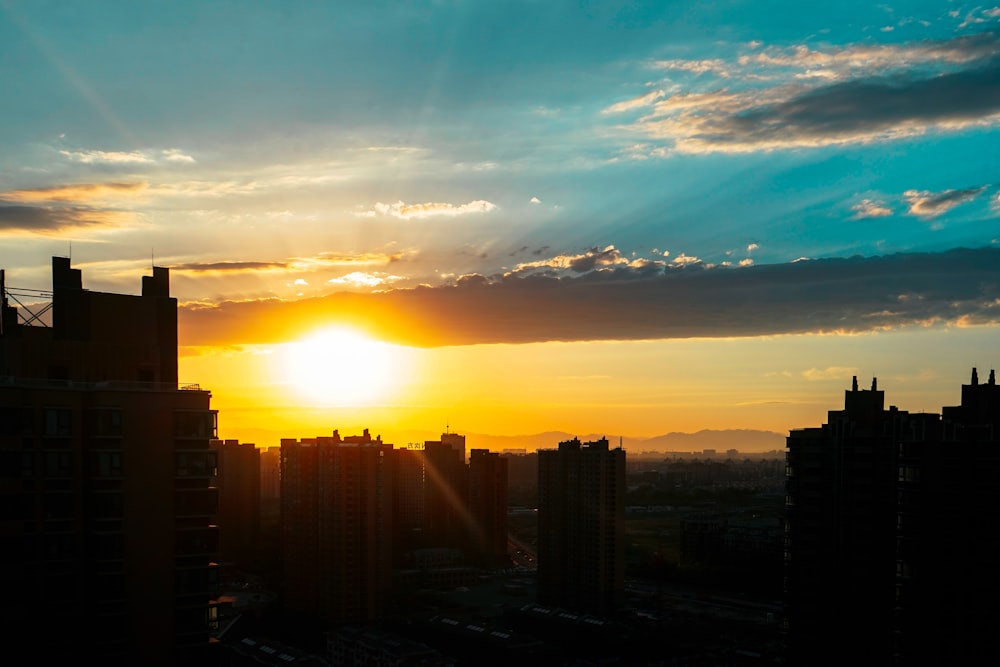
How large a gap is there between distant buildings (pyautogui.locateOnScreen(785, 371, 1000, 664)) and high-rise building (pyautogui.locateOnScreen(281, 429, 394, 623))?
22.1m

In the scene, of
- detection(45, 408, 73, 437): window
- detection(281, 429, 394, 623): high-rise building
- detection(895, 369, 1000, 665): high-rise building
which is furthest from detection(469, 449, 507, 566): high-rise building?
detection(45, 408, 73, 437): window

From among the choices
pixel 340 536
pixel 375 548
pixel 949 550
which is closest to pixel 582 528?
pixel 375 548

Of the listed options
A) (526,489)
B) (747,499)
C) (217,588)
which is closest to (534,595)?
(217,588)

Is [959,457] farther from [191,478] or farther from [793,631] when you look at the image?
[191,478]

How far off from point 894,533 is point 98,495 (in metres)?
15.8

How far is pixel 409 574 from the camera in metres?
49.9

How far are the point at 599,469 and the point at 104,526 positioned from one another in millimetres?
33934

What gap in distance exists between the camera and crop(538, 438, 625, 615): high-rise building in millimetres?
41156

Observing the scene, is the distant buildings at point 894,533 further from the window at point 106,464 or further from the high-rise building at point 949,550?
the window at point 106,464

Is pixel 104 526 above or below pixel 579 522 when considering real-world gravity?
above

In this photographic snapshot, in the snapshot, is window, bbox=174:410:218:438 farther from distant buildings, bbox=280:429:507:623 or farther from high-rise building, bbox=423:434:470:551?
high-rise building, bbox=423:434:470:551

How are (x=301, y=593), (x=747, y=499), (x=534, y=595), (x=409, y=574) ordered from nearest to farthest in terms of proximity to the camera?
(x=301, y=593) → (x=534, y=595) → (x=409, y=574) → (x=747, y=499)

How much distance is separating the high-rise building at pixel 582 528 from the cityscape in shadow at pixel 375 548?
0.10 meters

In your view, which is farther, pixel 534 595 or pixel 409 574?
pixel 409 574
